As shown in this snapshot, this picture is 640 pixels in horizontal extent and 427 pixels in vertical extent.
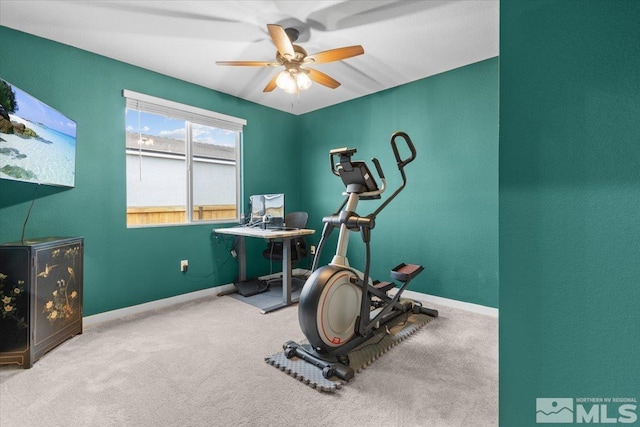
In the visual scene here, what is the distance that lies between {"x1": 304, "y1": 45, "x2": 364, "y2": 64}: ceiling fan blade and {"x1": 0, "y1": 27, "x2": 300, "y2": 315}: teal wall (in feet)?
6.15

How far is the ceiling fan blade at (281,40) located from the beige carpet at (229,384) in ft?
7.73

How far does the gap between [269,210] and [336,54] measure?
75.1 inches

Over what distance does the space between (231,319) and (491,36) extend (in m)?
3.58

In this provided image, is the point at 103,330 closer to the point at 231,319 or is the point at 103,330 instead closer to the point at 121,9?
the point at 231,319

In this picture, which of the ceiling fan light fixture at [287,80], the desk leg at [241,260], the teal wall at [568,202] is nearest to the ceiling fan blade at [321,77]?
the ceiling fan light fixture at [287,80]

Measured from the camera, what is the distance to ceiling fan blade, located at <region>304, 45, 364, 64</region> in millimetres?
2179

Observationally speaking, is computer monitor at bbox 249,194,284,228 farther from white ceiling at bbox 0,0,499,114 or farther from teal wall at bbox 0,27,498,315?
white ceiling at bbox 0,0,499,114

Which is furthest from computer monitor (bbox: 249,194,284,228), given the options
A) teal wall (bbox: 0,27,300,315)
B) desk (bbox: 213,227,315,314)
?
teal wall (bbox: 0,27,300,315)

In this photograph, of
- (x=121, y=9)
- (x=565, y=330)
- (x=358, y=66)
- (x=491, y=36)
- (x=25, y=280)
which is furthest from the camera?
(x=358, y=66)

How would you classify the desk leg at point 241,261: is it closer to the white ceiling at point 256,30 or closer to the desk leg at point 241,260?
the desk leg at point 241,260

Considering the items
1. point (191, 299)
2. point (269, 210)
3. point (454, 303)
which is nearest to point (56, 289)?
point (191, 299)

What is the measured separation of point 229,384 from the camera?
1804 millimetres

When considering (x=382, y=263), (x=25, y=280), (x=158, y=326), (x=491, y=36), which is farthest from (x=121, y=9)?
(x=382, y=263)

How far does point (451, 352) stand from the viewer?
2.19 meters
